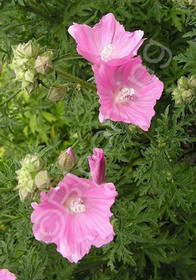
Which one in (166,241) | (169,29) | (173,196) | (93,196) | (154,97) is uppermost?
(154,97)

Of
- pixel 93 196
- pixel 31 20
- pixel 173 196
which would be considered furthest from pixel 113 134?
pixel 31 20

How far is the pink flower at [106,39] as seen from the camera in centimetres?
134

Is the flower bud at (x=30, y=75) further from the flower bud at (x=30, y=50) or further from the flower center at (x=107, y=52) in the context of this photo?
the flower center at (x=107, y=52)

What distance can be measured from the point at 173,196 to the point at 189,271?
523 mm

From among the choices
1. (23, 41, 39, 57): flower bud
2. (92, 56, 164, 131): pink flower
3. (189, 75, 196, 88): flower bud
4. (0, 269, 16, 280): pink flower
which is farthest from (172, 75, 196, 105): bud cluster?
(0, 269, 16, 280): pink flower

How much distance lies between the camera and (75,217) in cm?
132

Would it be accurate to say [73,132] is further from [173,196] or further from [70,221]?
[70,221]

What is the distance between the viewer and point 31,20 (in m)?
2.15

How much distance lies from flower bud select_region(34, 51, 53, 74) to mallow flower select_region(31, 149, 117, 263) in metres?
0.33

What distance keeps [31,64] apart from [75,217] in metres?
0.47

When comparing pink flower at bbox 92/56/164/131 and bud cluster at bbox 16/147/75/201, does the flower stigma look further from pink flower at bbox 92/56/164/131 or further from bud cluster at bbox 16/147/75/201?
bud cluster at bbox 16/147/75/201

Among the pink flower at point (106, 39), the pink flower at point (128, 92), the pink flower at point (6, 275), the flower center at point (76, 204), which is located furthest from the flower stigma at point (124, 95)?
the pink flower at point (6, 275)

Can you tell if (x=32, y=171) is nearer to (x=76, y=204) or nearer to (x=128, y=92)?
(x=76, y=204)

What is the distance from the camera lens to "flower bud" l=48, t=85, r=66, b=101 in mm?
1392
